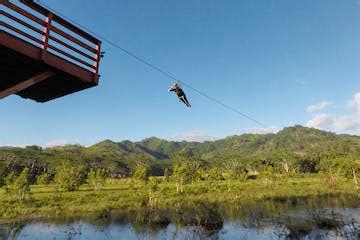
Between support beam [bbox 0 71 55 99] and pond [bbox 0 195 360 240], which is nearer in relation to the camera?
support beam [bbox 0 71 55 99]

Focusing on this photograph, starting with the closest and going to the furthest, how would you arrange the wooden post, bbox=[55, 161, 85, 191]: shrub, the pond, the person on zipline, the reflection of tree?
the wooden post
the person on zipline
the pond
the reflection of tree
bbox=[55, 161, 85, 191]: shrub

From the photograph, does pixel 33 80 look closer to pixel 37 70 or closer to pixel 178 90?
pixel 37 70

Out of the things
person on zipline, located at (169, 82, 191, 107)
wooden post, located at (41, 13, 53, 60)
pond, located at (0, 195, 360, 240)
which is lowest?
pond, located at (0, 195, 360, 240)

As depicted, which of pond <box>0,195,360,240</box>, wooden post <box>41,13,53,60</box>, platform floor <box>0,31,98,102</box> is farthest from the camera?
pond <box>0,195,360,240</box>

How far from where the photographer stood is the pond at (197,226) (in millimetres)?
28812

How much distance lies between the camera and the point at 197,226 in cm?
3388

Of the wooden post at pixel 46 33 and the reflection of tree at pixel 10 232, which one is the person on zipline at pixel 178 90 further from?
the reflection of tree at pixel 10 232

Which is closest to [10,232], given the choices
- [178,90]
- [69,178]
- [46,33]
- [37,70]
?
[178,90]

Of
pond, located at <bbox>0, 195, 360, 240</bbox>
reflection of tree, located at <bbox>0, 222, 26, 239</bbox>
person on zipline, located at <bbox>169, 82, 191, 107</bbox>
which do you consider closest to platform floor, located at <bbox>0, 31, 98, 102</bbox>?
person on zipline, located at <bbox>169, 82, 191, 107</bbox>

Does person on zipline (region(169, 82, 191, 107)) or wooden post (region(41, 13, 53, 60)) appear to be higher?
person on zipline (region(169, 82, 191, 107))

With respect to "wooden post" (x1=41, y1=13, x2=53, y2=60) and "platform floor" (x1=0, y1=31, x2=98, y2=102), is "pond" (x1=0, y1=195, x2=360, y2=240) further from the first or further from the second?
"wooden post" (x1=41, y1=13, x2=53, y2=60)

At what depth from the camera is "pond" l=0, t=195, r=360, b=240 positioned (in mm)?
28812

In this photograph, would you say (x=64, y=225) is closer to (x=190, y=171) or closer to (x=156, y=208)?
(x=156, y=208)

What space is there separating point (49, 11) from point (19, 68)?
1892 mm
